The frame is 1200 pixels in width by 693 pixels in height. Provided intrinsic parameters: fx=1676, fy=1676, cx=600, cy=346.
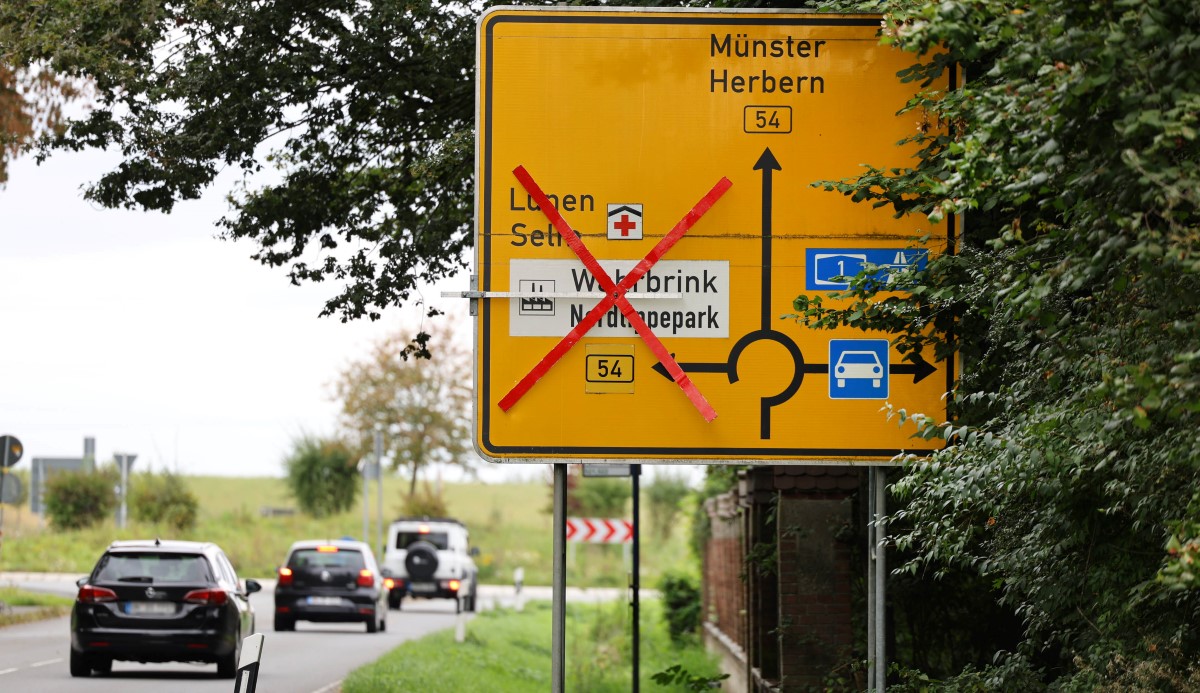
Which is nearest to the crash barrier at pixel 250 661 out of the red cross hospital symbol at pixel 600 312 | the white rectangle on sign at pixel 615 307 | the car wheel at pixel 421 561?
the red cross hospital symbol at pixel 600 312

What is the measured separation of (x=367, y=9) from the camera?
43.4ft

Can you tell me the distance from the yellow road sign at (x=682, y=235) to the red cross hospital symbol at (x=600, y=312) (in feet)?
0.04

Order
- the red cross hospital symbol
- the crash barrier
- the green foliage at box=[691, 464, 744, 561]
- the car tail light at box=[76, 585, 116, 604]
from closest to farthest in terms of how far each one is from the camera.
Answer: the red cross hospital symbol → the crash barrier → the car tail light at box=[76, 585, 116, 604] → the green foliage at box=[691, 464, 744, 561]

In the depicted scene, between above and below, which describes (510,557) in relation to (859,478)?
below

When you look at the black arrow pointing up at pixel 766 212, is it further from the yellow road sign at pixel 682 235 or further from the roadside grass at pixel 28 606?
the roadside grass at pixel 28 606

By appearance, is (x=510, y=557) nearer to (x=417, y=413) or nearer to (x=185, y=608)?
(x=417, y=413)

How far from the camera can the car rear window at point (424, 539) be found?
124 feet

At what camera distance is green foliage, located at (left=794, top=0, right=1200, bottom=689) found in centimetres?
508

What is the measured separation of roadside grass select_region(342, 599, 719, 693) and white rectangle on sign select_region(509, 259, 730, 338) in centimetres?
633

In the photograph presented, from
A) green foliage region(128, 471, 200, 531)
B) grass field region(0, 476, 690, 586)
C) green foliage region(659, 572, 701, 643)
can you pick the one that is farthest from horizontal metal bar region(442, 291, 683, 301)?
green foliage region(128, 471, 200, 531)

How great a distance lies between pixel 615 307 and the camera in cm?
868

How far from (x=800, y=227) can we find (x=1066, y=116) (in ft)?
11.4

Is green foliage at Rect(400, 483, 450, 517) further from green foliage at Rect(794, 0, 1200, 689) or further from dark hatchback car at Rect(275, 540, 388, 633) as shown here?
green foliage at Rect(794, 0, 1200, 689)

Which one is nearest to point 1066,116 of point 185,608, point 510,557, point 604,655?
point 185,608
